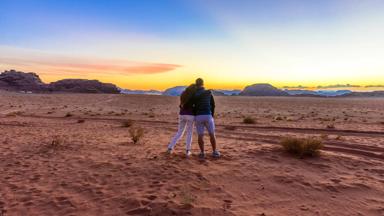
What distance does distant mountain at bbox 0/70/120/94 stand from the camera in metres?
111

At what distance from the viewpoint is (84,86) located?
122250 mm

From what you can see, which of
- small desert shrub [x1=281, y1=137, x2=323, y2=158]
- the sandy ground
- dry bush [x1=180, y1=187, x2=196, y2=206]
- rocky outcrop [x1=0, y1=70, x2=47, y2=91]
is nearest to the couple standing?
the sandy ground

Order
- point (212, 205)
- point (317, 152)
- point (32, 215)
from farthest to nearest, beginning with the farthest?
point (317, 152) < point (212, 205) < point (32, 215)

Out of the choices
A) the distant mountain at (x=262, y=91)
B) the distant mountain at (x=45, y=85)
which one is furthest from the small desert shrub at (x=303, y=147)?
the distant mountain at (x=262, y=91)

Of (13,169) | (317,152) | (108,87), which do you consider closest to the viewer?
(13,169)

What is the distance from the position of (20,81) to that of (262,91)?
114 meters

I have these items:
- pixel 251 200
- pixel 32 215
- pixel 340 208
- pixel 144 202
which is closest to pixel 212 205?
pixel 251 200

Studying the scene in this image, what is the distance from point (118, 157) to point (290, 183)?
4.35m

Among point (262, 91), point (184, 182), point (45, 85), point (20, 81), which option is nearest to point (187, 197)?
point (184, 182)

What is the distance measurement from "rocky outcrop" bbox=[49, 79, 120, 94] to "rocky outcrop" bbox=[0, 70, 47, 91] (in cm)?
525

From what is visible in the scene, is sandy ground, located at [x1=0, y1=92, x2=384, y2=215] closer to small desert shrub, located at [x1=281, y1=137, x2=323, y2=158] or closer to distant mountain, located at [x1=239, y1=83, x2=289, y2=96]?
small desert shrub, located at [x1=281, y1=137, x2=323, y2=158]

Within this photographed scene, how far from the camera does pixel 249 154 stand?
860cm

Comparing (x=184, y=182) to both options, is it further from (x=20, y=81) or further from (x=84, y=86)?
(x=20, y=81)

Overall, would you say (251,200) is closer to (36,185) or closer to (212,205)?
(212,205)
